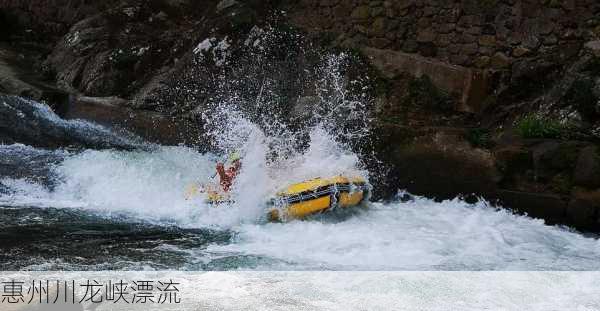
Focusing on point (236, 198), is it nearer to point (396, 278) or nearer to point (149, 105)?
point (396, 278)

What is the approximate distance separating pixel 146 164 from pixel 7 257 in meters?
4.25

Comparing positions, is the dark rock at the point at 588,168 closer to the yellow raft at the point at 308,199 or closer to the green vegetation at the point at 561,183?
the green vegetation at the point at 561,183

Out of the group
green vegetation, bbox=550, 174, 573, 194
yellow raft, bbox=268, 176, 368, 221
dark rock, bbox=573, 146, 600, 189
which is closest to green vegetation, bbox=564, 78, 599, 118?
dark rock, bbox=573, 146, 600, 189

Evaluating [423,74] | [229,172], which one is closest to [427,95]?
[423,74]

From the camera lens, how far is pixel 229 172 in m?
8.53

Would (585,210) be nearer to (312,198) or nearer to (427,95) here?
(312,198)

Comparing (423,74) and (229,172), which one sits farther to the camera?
(423,74)

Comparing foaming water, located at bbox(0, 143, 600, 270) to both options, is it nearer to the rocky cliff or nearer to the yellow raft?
the yellow raft

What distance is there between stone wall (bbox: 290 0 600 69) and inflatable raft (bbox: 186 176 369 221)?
321 cm

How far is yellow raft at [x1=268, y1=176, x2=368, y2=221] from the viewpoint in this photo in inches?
312

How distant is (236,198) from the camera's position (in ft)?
A: 27.3

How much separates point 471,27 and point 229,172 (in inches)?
161

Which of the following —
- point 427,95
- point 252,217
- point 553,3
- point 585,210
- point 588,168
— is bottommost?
point 252,217

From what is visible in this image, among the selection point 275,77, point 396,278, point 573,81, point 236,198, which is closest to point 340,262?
point 396,278
